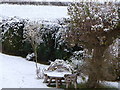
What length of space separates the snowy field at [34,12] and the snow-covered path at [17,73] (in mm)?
1955

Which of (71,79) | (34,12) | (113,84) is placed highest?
(34,12)

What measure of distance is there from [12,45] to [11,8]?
7.24 feet

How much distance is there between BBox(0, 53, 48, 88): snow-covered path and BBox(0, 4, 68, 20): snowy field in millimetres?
1955

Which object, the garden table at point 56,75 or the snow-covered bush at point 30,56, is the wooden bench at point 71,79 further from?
the snow-covered bush at point 30,56

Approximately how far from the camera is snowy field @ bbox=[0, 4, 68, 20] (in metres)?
11.4

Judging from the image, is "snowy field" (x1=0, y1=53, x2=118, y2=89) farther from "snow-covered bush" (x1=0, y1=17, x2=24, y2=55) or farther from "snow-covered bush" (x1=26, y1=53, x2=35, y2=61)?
"snow-covered bush" (x1=0, y1=17, x2=24, y2=55)

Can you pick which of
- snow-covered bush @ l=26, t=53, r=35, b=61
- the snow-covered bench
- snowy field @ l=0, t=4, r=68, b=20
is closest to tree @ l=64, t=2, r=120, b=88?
the snow-covered bench

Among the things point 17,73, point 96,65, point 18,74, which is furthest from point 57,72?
point 17,73

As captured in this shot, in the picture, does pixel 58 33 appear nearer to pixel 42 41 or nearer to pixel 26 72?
pixel 42 41

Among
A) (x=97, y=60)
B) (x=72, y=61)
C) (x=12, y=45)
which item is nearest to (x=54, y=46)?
(x=72, y=61)

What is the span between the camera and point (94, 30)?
7.52 m

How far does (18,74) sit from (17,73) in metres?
0.13

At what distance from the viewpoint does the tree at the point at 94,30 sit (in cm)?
752

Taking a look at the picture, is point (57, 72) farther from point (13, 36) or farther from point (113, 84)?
point (13, 36)
